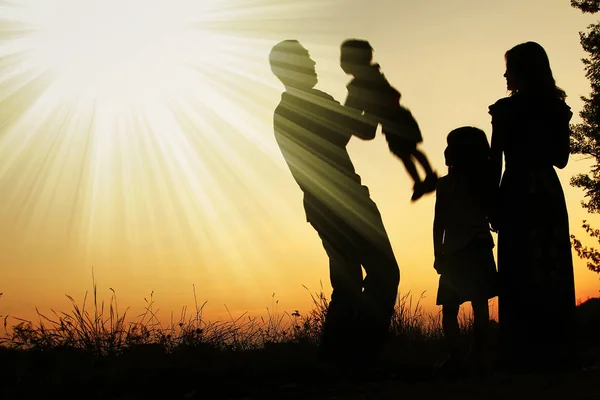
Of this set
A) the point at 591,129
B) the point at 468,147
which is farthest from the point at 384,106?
the point at 591,129

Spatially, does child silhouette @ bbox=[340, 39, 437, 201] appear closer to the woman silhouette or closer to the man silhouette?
the man silhouette

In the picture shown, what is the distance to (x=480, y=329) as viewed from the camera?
517 cm

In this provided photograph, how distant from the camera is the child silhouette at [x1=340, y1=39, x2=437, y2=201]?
555 cm

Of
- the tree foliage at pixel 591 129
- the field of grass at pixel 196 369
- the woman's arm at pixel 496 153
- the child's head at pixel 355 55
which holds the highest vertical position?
the tree foliage at pixel 591 129

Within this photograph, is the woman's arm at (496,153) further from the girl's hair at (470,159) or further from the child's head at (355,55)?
the child's head at (355,55)

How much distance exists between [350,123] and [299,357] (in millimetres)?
2175

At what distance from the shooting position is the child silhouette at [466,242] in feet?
17.0

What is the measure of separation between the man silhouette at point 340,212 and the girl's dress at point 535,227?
1.06m

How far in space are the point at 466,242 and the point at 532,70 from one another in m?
1.46

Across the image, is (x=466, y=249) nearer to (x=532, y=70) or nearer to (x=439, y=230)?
(x=439, y=230)

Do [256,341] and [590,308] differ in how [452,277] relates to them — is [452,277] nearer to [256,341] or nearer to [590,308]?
[256,341]

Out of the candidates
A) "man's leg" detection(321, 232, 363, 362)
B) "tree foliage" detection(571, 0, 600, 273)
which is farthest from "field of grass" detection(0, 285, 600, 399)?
"tree foliage" detection(571, 0, 600, 273)

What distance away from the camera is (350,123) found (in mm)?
5602

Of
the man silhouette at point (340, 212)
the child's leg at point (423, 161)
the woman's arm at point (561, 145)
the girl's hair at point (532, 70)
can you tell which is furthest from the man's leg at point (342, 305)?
the girl's hair at point (532, 70)
